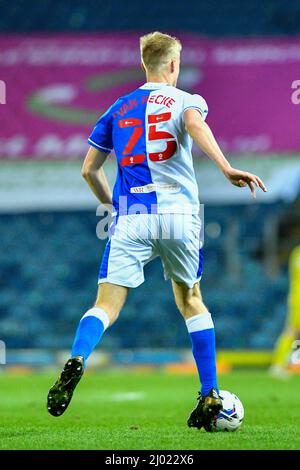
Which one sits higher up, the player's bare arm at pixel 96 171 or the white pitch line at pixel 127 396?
the player's bare arm at pixel 96 171

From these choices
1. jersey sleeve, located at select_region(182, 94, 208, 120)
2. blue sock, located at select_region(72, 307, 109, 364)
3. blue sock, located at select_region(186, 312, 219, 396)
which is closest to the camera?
blue sock, located at select_region(72, 307, 109, 364)

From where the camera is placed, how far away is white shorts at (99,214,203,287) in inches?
175

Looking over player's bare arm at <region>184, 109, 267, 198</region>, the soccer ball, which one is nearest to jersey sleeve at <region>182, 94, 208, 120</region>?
player's bare arm at <region>184, 109, 267, 198</region>

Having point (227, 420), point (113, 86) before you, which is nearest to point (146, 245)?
point (227, 420)

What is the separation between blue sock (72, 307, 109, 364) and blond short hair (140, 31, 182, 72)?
3.93ft

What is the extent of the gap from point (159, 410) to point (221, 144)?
728 centimetres

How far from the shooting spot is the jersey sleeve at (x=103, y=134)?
4.70 meters

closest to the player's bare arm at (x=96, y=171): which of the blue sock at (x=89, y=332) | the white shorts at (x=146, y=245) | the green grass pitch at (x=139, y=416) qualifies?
the white shorts at (x=146, y=245)

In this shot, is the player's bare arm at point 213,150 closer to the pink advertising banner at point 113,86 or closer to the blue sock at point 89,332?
the blue sock at point 89,332

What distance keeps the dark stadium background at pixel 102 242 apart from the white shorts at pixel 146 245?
8.31 meters

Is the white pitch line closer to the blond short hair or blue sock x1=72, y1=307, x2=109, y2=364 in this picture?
blue sock x1=72, y1=307, x2=109, y2=364

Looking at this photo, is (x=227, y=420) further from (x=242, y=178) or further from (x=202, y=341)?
(x=242, y=178)

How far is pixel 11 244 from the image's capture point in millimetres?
15531
